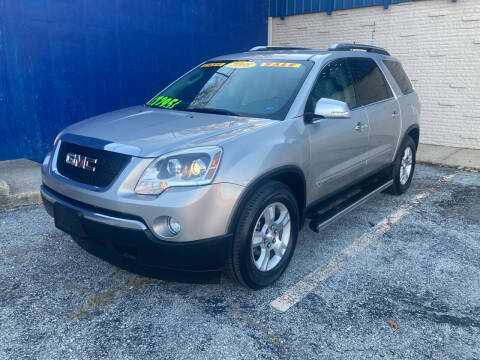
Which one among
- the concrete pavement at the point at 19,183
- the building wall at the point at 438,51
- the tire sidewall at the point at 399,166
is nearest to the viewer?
the concrete pavement at the point at 19,183

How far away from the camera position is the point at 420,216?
4891 millimetres

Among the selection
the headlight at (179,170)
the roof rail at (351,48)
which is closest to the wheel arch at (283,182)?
the headlight at (179,170)

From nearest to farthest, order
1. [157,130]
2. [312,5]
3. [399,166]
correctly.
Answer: [157,130] < [399,166] < [312,5]

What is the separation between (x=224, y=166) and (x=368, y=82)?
101 inches

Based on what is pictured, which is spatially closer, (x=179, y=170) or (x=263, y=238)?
(x=179, y=170)

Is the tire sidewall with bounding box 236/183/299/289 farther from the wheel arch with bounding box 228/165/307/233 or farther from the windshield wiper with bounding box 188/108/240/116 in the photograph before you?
the windshield wiper with bounding box 188/108/240/116

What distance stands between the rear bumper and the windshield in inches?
49.4

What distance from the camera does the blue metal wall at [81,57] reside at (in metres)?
6.54

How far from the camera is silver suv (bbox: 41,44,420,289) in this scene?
8.61 feet

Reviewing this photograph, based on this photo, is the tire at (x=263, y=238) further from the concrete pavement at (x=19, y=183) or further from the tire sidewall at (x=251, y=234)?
the concrete pavement at (x=19, y=183)

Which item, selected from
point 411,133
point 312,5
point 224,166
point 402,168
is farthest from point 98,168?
point 312,5

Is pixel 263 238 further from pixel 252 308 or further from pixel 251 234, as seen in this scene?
pixel 252 308

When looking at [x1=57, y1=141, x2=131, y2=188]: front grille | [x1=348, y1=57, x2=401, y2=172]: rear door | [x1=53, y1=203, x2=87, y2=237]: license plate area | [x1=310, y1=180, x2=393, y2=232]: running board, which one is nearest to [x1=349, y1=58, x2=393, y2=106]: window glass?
[x1=348, y1=57, x2=401, y2=172]: rear door

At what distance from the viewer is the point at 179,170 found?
2662 millimetres
